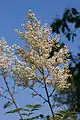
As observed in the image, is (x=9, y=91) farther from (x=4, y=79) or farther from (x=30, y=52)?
(x=30, y=52)

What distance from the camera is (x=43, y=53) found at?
202 inches

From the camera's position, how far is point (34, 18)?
533 cm

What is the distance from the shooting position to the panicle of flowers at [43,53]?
200 inches

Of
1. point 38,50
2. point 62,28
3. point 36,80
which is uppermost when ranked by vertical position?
point 62,28

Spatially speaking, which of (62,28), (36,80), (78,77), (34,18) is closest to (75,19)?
(62,28)

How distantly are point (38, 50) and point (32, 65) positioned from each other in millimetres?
207

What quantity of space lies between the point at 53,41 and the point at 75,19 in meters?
1.84

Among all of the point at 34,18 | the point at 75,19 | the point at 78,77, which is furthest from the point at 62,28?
the point at 34,18

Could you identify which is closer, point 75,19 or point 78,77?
point 78,77

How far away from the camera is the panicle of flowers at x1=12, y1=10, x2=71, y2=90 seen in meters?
5.07

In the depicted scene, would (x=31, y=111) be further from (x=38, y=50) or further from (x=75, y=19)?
(x=75, y=19)

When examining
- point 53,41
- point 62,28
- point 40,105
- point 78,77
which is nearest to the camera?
point 40,105

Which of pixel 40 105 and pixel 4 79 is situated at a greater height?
pixel 4 79

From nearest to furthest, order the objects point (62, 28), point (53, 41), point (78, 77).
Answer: point (53, 41), point (78, 77), point (62, 28)
